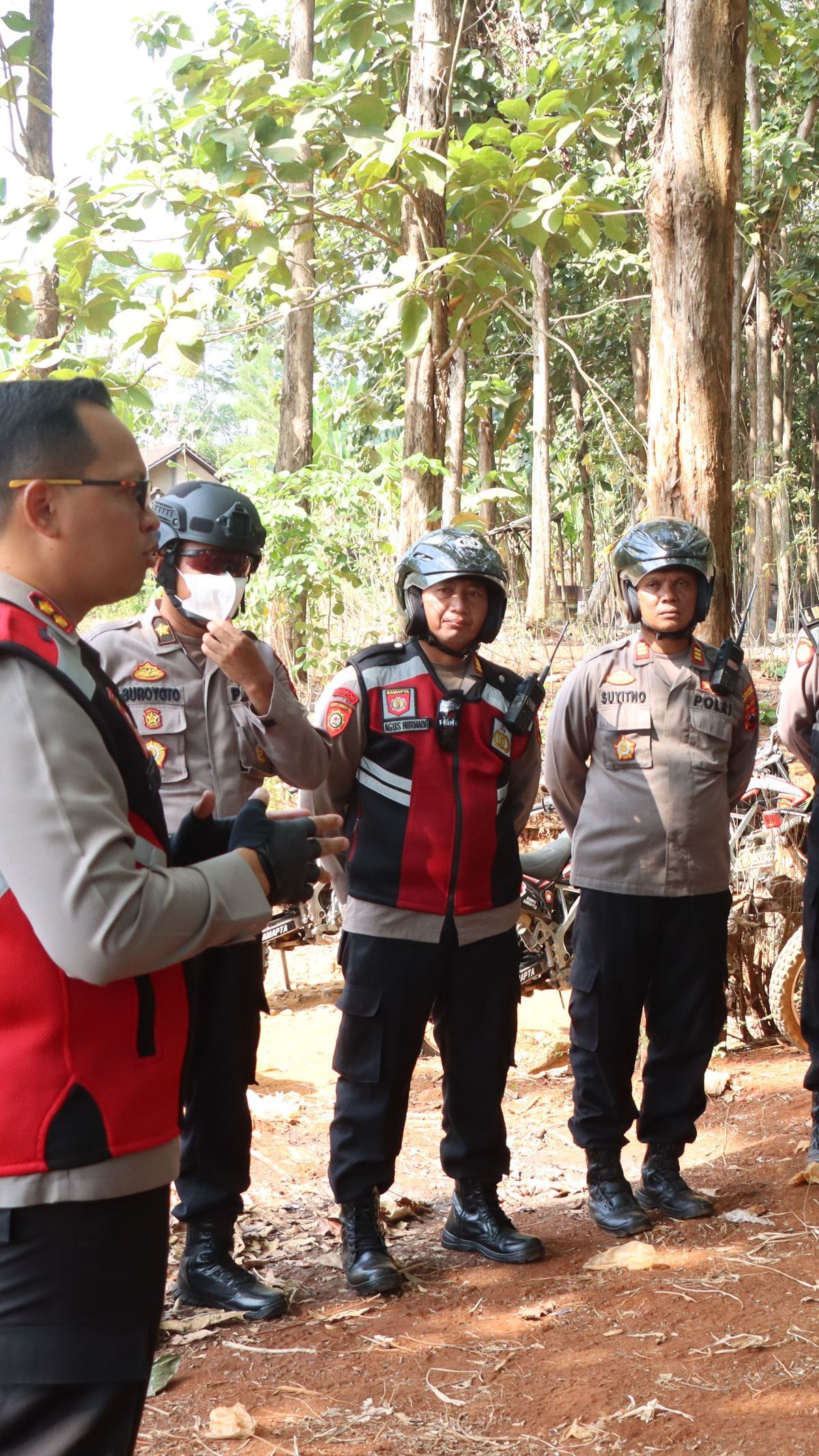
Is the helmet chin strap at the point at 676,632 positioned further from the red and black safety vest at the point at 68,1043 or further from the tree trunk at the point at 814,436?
the tree trunk at the point at 814,436

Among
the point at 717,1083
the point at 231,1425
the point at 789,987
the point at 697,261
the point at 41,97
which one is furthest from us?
the point at 41,97

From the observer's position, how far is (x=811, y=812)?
486 cm

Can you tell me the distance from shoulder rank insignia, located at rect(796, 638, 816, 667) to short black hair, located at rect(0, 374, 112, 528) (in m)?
3.43

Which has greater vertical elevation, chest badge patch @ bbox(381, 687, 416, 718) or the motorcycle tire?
→ chest badge patch @ bbox(381, 687, 416, 718)

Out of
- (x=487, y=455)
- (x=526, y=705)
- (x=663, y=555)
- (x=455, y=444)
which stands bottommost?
(x=526, y=705)

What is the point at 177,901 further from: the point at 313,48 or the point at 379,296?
the point at 313,48

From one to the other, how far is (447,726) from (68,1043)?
2.51 metres

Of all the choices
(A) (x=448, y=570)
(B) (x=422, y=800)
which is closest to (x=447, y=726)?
(B) (x=422, y=800)

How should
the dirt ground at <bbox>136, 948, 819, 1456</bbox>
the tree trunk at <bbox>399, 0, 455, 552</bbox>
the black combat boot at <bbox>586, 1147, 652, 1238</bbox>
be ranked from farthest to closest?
the tree trunk at <bbox>399, 0, 455, 552</bbox> → the black combat boot at <bbox>586, 1147, 652, 1238</bbox> → the dirt ground at <bbox>136, 948, 819, 1456</bbox>

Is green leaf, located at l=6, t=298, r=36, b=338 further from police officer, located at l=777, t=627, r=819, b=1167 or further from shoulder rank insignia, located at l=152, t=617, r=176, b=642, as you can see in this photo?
police officer, located at l=777, t=627, r=819, b=1167

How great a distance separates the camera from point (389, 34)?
7109 millimetres

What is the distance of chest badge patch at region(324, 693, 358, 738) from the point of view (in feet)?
13.6

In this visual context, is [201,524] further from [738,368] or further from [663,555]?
[738,368]

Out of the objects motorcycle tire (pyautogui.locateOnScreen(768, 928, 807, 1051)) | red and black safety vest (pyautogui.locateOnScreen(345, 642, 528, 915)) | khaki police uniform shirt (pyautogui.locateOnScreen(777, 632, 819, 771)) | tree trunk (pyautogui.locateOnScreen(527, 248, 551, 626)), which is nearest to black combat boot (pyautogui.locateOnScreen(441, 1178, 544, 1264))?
red and black safety vest (pyautogui.locateOnScreen(345, 642, 528, 915))
